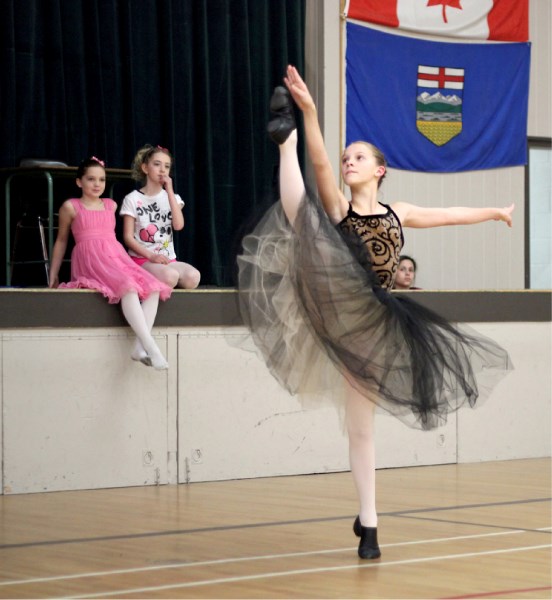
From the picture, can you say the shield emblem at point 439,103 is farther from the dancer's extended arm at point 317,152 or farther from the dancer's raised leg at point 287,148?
the dancer's raised leg at point 287,148

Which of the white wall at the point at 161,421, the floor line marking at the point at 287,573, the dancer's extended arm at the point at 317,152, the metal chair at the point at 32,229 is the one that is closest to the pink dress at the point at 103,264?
the white wall at the point at 161,421

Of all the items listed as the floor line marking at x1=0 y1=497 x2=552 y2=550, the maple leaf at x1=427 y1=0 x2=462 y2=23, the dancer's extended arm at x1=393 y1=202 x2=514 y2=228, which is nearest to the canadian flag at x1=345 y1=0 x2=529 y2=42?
the maple leaf at x1=427 y1=0 x2=462 y2=23

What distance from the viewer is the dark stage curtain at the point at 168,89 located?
8.45 metres

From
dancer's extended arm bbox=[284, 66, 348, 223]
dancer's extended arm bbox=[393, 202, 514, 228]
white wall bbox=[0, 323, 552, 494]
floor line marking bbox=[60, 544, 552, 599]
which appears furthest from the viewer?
white wall bbox=[0, 323, 552, 494]

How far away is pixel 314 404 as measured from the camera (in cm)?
462

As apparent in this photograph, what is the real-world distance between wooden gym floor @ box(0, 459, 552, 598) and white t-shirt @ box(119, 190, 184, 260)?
1.61m

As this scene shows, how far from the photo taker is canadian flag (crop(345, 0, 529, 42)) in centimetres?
1001

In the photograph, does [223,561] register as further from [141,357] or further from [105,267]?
[105,267]

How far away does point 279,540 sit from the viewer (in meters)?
5.07

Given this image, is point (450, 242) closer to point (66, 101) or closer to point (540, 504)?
point (66, 101)

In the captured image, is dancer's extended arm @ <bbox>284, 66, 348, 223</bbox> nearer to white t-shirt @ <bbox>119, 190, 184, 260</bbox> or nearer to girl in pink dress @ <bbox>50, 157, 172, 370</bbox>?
girl in pink dress @ <bbox>50, 157, 172, 370</bbox>

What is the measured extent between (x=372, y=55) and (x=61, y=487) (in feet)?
16.4

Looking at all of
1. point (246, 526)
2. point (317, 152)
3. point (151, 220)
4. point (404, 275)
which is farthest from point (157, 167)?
point (317, 152)

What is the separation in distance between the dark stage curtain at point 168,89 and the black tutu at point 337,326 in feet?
14.0
